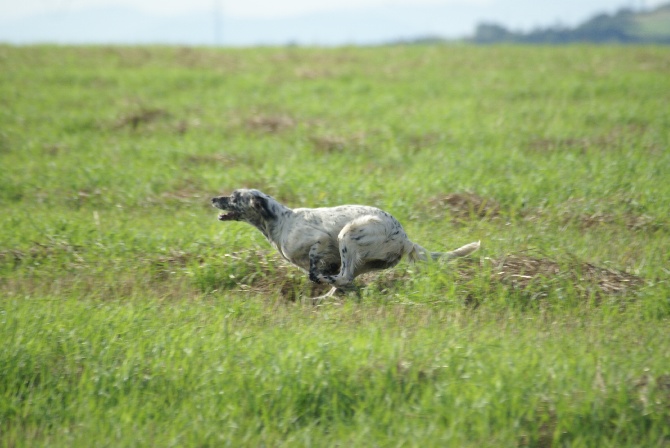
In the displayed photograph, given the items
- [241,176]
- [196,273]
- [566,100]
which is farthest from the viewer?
[566,100]

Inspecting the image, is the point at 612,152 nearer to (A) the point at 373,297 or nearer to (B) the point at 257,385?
(A) the point at 373,297

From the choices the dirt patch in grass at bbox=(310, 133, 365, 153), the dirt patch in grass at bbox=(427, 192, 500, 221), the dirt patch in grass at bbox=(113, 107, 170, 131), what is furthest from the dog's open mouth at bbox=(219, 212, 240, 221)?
the dirt patch in grass at bbox=(113, 107, 170, 131)

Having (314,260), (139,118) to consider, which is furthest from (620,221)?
(139,118)

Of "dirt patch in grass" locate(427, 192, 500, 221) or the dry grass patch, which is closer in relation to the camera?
the dry grass patch

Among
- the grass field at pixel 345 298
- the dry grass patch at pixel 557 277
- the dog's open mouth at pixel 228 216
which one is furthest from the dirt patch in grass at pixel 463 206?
the dog's open mouth at pixel 228 216

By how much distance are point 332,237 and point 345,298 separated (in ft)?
1.91

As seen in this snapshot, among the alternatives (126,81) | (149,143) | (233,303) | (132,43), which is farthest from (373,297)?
(132,43)

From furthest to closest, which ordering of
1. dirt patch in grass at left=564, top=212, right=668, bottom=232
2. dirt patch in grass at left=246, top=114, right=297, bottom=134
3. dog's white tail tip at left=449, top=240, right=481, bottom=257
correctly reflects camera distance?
dirt patch in grass at left=246, top=114, right=297, bottom=134 → dirt patch in grass at left=564, top=212, right=668, bottom=232 → dog's white tail tip at left=449, top=240, right=481, bottom=257

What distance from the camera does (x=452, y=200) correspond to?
9.61m

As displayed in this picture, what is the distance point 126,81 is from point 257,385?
1613cm

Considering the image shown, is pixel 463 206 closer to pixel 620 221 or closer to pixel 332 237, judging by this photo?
pixel 620 221

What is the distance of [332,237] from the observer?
6945 mm

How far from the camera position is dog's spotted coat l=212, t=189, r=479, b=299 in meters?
6.74

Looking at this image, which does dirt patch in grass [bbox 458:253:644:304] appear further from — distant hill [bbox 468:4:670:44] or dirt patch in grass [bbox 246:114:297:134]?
distant hill [bbox 468:4:670:44]
